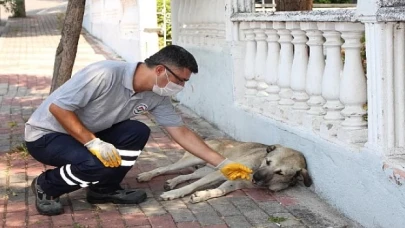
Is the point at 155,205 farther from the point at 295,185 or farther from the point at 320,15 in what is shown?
the point at 320,15

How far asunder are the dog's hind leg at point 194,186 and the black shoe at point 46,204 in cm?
82

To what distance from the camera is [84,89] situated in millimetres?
4859

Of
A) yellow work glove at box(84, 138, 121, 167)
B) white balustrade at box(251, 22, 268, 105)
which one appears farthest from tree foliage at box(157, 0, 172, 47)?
yellow work glove at box(84, 138, 121, 167)

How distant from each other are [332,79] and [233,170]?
3.23 ft

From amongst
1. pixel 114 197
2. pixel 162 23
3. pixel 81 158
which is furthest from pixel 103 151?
pixel 162 23

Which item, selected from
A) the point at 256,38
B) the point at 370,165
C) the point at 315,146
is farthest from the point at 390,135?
the point at 256,38

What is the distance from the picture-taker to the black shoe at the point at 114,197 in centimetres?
540

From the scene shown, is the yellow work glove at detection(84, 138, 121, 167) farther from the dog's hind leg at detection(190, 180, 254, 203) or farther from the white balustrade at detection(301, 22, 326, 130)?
the white balustrade at detection(301, 22, 326, 130)

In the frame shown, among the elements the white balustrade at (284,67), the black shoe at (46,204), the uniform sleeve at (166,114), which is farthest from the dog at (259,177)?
the black shoe at (46,204)

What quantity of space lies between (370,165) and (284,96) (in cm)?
159

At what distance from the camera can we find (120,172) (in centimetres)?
522

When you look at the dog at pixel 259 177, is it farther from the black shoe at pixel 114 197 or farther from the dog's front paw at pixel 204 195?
the black shoe at pixel 114 197

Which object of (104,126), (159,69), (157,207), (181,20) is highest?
(181,20)

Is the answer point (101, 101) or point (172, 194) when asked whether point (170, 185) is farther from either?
point (101, 101)
